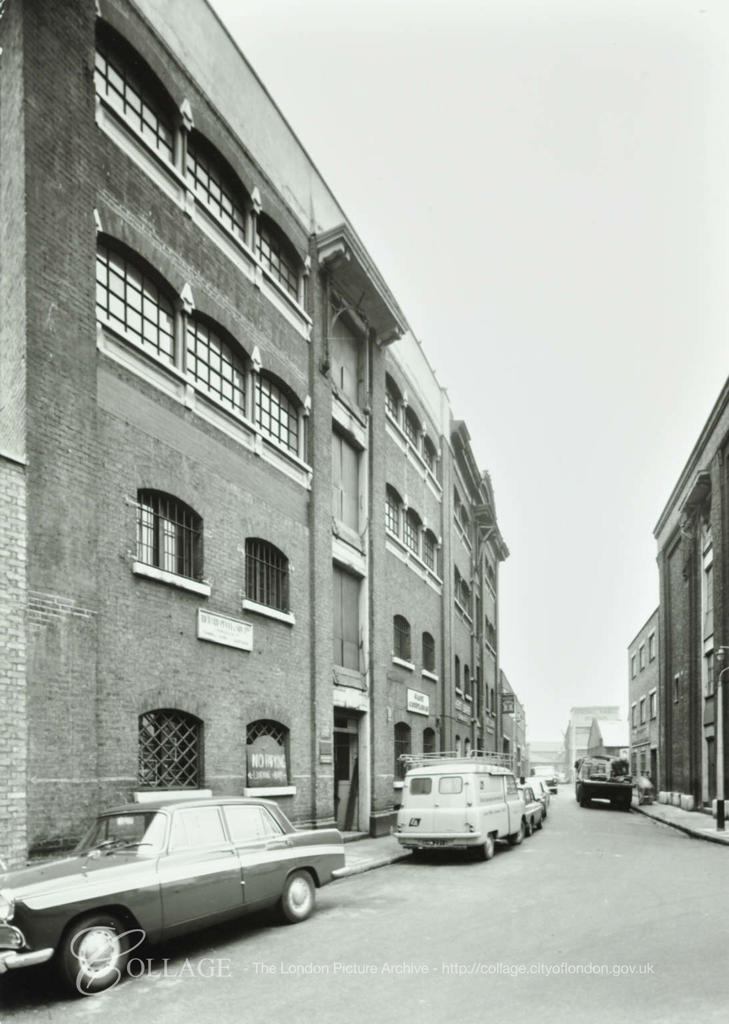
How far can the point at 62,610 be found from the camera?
37.0 feet

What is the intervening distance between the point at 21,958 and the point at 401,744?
1911 centimetres

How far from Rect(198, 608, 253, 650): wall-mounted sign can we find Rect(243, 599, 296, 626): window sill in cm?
30

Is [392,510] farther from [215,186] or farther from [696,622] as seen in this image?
[696,622]

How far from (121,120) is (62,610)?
6.90 metres

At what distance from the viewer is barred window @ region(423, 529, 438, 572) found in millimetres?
30188

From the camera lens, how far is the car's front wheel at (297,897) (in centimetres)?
1034

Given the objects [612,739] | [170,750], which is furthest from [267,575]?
[612,739]

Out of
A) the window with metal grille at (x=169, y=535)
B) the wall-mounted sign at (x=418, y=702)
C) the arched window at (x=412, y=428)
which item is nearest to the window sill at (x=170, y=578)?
the window with metal grille at (x=169, y=535)

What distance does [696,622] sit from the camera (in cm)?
3684

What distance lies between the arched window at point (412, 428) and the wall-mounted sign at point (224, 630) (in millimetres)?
13257

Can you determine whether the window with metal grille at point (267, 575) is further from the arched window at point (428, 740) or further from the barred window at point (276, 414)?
the arched window at point (428, 740)

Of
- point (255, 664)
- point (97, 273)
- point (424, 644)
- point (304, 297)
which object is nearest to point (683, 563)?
point (424, 644)

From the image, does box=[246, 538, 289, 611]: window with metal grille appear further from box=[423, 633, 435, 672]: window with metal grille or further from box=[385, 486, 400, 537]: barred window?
box=[423, 633, 435, 672]: window with metal grille

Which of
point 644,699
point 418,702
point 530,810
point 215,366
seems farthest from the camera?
point 644,699
